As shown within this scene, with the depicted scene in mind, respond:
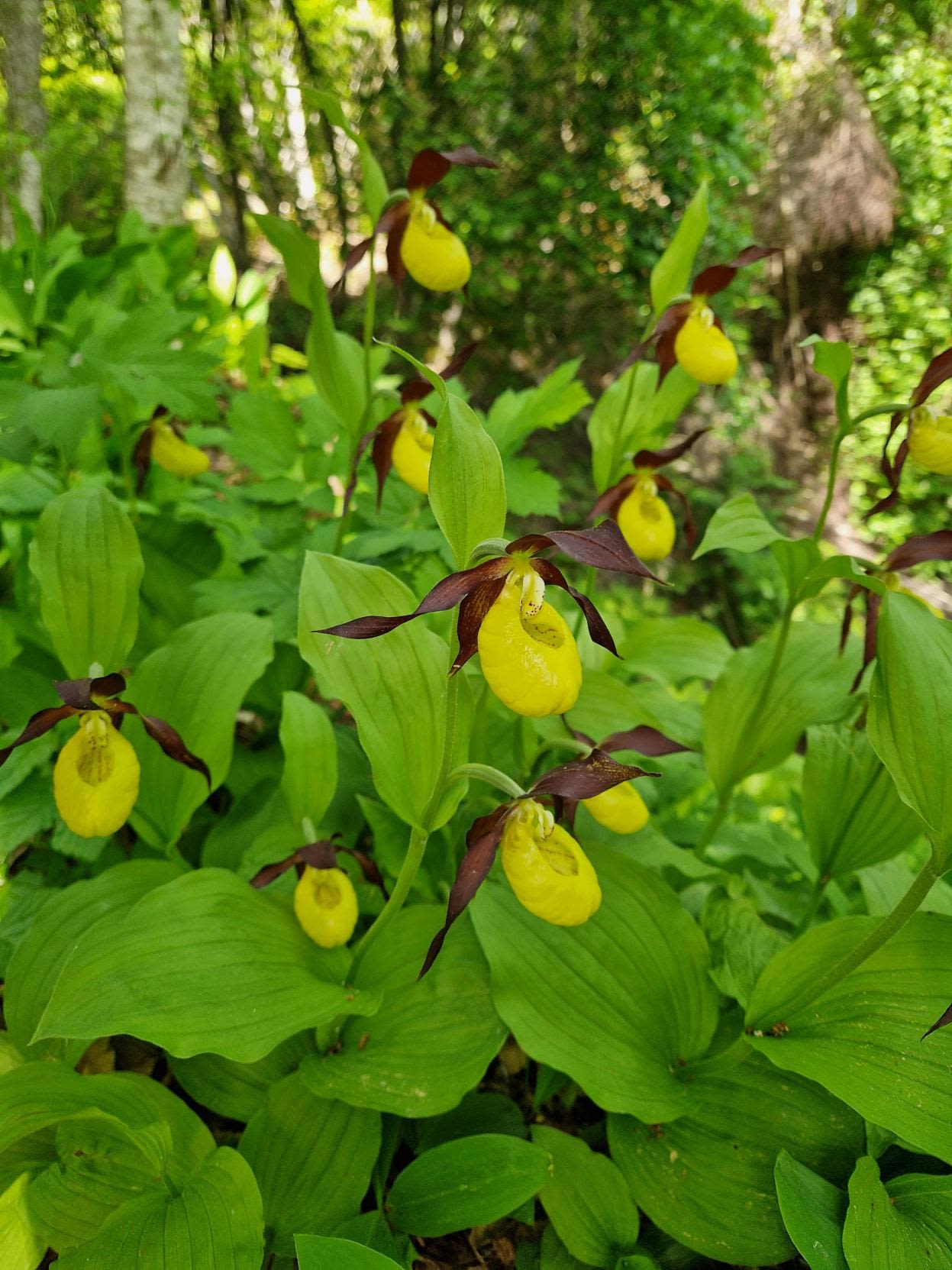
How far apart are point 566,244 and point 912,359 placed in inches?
132

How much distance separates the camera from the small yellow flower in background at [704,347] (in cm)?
143

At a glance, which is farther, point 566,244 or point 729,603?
point 729,603

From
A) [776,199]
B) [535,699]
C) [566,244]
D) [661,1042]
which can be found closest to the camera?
[535,699]

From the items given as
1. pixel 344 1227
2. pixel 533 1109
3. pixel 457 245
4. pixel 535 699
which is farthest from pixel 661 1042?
pixel 457 245

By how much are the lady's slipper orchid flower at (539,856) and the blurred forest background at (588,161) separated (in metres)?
3.57

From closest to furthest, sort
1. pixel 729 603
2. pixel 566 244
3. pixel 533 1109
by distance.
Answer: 1. pixel 533 1109
2. pixel 566 244
3. pixel 729 603

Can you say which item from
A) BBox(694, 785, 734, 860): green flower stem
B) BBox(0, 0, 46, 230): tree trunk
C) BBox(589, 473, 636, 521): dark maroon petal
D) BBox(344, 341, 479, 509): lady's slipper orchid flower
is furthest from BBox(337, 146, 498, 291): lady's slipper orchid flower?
BBox(0, 0, 46, 230): tree trunk

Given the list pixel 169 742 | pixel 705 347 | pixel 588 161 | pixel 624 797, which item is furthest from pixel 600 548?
pixel 588 161

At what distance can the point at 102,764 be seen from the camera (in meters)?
1.07

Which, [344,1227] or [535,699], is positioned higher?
[535,699]

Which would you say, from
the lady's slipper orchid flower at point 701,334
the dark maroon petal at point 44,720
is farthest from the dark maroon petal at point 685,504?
the dark maroon petal at point 44,720

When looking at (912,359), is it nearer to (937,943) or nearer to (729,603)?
(729,603)

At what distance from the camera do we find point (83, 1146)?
0.97 m

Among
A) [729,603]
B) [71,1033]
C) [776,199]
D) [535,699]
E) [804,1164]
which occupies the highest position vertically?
[776,199]
